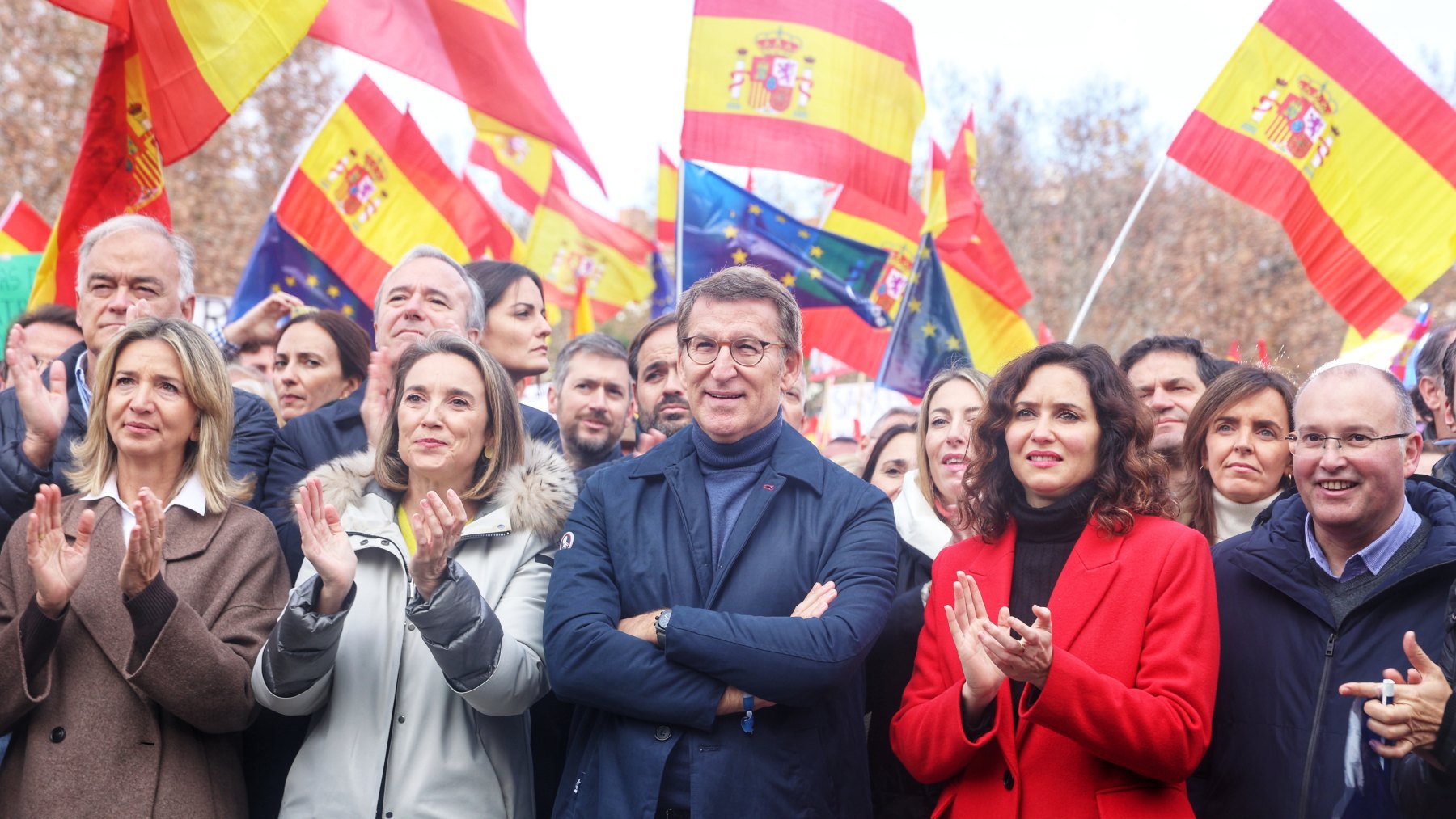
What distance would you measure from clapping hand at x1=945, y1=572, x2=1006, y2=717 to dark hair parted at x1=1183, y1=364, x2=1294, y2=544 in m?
1.59

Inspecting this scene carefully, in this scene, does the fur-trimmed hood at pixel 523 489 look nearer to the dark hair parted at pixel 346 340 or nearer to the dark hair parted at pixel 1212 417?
the dark hair parted at pixel 346 340

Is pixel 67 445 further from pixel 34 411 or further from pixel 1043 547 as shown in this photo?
pixel 1043 547

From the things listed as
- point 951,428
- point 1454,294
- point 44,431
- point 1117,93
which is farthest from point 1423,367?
point 1117,93

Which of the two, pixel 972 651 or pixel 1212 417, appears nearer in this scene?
pixel 972 651

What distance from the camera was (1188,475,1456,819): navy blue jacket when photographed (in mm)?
3383

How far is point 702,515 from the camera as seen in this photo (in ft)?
12.0

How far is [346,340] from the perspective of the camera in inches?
234

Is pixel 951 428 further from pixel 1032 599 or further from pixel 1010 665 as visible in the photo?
pixel 1010 665

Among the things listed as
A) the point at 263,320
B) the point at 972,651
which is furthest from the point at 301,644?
the point at 263,320

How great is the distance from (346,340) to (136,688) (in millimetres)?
2611

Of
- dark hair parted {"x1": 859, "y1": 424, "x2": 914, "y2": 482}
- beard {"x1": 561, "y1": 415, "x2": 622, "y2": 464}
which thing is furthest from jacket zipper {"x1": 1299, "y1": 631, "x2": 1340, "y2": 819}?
beard {"x1": 561, "y1": 415, "x2": 622, "y2": 464}

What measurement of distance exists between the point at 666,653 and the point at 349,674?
1026mm

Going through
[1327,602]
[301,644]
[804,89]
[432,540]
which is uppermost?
[804,89]

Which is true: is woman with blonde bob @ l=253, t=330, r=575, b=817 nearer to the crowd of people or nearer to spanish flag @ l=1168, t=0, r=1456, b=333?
the crowd of people
